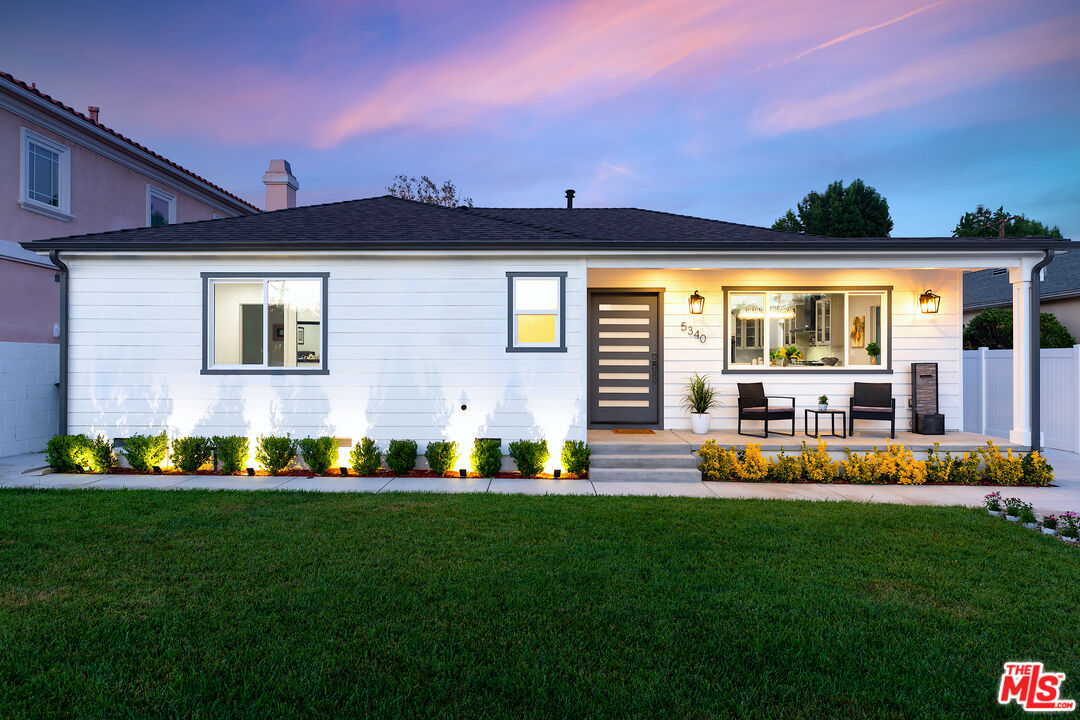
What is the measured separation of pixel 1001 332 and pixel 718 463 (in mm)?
10330

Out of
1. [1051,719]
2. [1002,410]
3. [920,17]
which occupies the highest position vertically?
[920,17]

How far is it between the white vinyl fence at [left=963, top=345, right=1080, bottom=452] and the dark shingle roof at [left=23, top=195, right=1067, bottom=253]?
252cm

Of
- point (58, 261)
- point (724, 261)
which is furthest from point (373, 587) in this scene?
point (58, 261)

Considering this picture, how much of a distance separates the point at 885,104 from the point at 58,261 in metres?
18.1

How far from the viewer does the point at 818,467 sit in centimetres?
666

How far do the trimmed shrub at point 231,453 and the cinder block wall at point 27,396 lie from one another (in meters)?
3.70

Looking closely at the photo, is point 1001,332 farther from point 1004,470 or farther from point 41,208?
point 41,208

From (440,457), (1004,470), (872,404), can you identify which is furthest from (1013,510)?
(440,457)

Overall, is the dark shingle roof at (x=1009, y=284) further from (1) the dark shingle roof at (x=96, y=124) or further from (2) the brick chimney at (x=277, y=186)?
(1) the dark shingle roof at (x=96, y=124)

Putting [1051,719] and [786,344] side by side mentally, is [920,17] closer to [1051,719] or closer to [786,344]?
[786,344]

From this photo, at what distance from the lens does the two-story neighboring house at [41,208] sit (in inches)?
318

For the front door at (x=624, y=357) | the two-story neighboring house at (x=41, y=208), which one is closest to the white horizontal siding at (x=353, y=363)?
the two-story neighboring house at (x=41, y=208)

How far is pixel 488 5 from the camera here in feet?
35.9

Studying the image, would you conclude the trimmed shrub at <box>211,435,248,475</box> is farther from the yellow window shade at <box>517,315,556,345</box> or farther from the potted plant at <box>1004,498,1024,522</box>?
the potted plant at <box>1004,498,1024,522</box>
